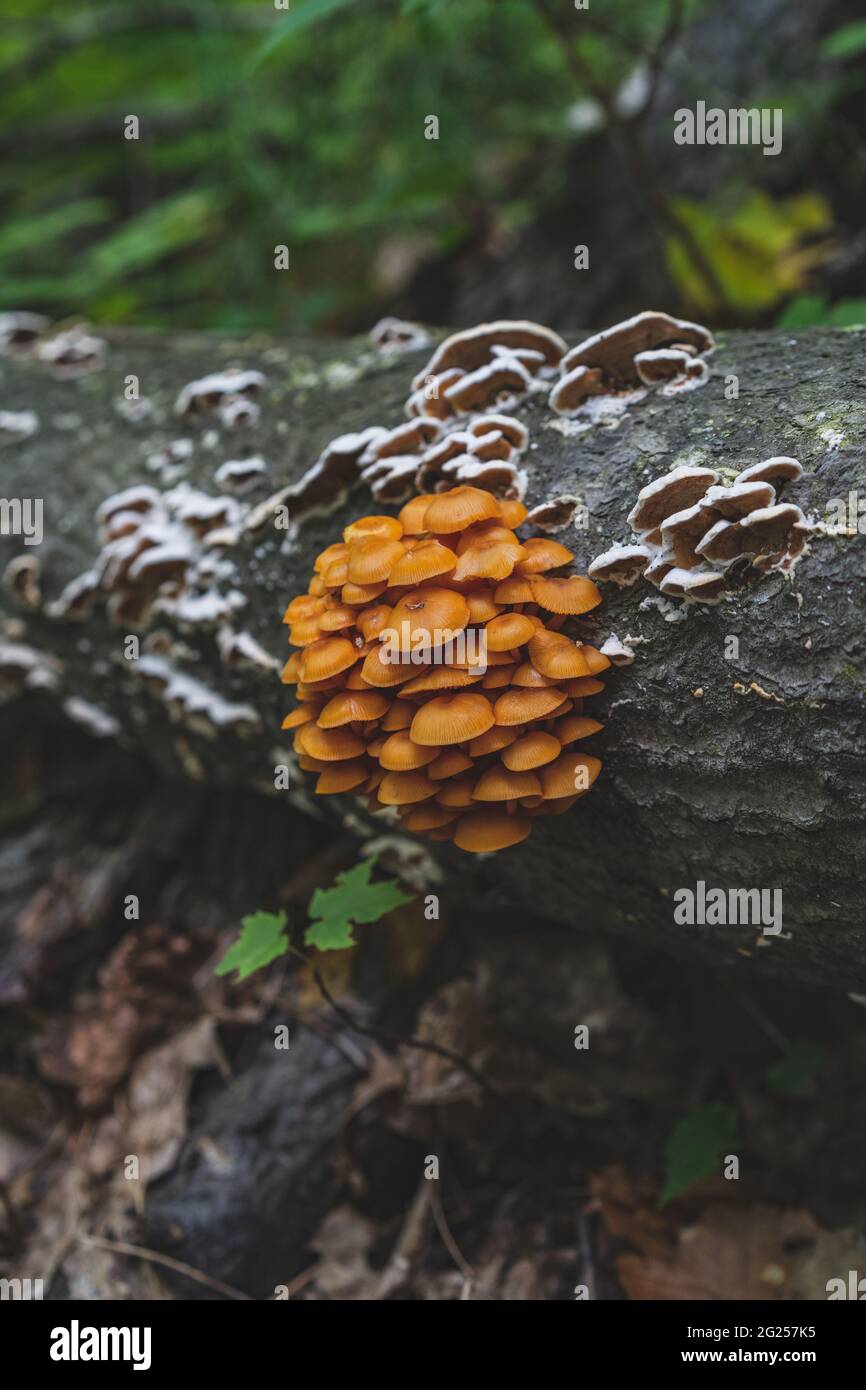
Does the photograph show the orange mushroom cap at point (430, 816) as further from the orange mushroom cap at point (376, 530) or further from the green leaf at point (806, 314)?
the green leaf at point (806, 314)

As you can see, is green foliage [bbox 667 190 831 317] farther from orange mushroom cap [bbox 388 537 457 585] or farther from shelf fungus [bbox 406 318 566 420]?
orange mushroom cap [bbox 388 537 457 585]

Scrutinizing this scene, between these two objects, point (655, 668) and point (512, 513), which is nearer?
point (655, 668)

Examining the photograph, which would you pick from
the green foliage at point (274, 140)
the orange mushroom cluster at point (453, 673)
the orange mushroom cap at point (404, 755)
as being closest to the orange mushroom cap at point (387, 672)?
the orange mushroom cluster at point (453, 673)

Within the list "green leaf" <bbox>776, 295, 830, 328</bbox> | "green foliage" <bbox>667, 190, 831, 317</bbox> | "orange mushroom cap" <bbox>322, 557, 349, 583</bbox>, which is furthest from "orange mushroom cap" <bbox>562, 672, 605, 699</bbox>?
"green foliage" <bbox>667, 190, 831, 317</bbox>

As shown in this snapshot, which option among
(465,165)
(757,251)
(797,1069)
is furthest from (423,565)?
(465,165)

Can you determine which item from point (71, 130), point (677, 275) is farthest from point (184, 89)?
point (677, 275)

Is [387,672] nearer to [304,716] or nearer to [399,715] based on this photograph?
[399,715]

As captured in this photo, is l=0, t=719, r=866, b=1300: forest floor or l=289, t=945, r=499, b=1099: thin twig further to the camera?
l=0, t=719, r=866, b=1300: forest floor
